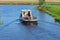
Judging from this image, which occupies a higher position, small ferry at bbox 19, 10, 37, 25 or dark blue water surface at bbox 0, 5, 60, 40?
small ferry at bbox 19, 10, 37, 25

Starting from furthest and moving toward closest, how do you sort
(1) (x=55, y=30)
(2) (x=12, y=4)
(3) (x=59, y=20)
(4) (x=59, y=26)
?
(2) (x=12, y=4), (3) (x=59, y=20), (4) (x=59, y=26), (1) (x=55, y=30)

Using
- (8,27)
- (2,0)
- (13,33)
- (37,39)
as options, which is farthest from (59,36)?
(2,0)

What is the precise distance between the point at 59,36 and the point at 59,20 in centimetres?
459

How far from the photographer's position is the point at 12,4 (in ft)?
125

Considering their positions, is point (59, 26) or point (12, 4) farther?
point (12, 4)

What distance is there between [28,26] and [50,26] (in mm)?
1641

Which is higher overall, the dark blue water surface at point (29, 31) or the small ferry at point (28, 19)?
the small ferry at point (28, 19)

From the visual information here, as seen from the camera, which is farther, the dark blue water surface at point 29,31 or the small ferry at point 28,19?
the small ferry at point 28,19

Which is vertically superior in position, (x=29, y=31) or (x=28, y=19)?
(x=28, y=19)

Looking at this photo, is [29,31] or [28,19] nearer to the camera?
[29,31]

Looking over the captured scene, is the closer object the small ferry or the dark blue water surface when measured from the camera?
the dark blue water surface

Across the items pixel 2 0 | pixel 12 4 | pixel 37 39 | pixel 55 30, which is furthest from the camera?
pixel 2 0

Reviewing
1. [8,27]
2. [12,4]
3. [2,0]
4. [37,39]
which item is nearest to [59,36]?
[37,39]

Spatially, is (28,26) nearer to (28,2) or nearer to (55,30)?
(55,30)
